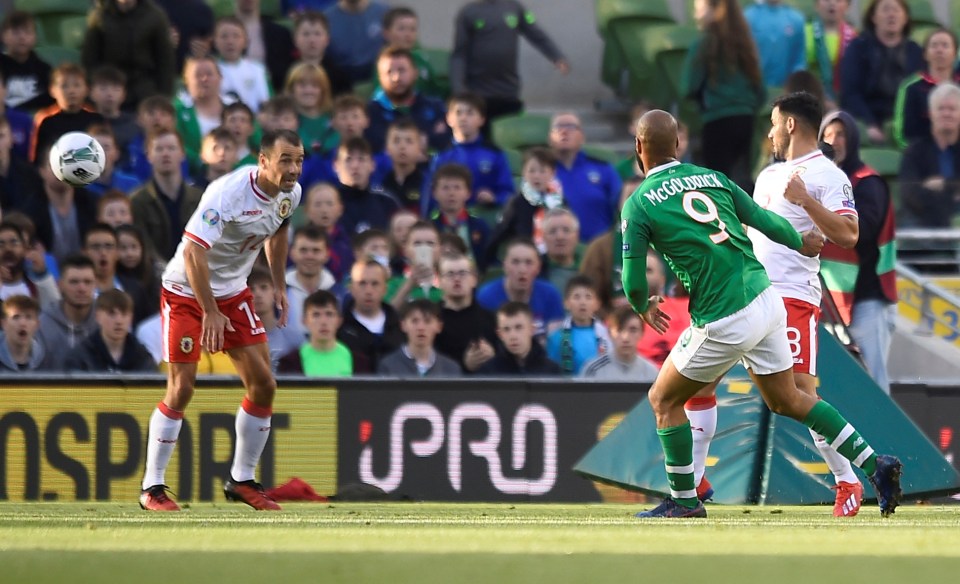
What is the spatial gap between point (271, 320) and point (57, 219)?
2.10m

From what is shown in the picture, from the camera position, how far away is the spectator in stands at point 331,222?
12.5 metres

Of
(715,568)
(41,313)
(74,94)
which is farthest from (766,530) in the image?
(74,94)

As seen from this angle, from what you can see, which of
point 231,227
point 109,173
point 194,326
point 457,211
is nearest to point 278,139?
point 231,227

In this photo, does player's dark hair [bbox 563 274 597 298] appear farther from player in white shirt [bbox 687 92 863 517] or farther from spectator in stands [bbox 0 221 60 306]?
spectator in stands [bbox 0 221 60 306]

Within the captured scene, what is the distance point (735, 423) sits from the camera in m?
9.70

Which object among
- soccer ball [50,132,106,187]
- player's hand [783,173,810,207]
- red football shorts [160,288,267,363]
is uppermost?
soccer ball [50,132,106,187]

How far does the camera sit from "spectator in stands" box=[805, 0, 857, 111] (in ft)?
48.8

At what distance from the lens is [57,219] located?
40.9ft

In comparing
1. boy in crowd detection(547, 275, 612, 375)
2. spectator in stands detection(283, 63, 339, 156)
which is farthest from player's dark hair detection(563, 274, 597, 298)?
spectator in stands detection(283, 63, 339, 156)

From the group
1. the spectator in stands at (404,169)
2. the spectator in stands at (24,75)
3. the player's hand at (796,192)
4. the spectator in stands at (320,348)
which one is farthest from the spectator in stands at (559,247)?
the player's hand at (796,192)

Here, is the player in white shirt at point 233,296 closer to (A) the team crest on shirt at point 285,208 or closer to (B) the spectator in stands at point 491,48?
(A) the team crest on shirt at point 285,208

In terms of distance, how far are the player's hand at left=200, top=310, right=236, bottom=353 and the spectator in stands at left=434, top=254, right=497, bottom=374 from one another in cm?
356

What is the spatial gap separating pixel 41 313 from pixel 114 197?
3.91ft

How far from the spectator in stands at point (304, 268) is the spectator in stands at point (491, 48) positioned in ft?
10.3
